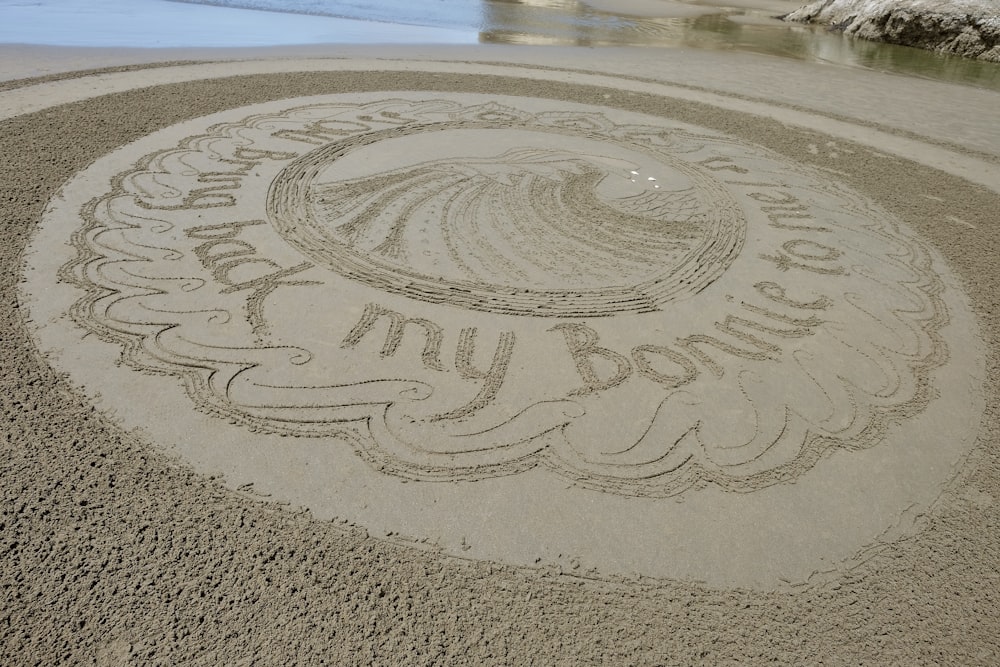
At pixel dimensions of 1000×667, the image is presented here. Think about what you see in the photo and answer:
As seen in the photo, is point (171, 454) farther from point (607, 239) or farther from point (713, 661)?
point (607, 239)

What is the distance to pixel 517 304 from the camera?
4.68 meters

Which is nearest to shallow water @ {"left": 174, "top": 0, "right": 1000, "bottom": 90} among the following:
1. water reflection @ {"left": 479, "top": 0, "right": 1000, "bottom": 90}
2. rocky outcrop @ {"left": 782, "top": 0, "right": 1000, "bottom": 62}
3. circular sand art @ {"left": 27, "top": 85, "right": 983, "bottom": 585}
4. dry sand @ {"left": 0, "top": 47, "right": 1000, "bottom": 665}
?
water reflection @ {"left": 479, "top": 0, "right": 1000, "bottom": 90}

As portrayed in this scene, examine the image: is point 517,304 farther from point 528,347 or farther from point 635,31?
point 635,31

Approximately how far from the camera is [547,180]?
6852 mm

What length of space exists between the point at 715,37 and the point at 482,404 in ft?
59.1

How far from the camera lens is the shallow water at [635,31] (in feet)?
50.9

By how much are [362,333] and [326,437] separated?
3.16ft

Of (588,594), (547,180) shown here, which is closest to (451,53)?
(547,180)

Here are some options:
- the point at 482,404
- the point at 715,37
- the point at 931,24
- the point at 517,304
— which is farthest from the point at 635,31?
the point at 482,404

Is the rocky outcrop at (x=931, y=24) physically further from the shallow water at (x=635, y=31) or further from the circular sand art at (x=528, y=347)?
the circular sand art at (x=528, y=347)

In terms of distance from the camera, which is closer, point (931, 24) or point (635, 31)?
point (931, 24)

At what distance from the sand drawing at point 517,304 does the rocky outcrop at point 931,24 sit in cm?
1386

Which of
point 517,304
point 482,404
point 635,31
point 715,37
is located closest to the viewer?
point 482,404

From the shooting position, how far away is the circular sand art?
3.13 meters
